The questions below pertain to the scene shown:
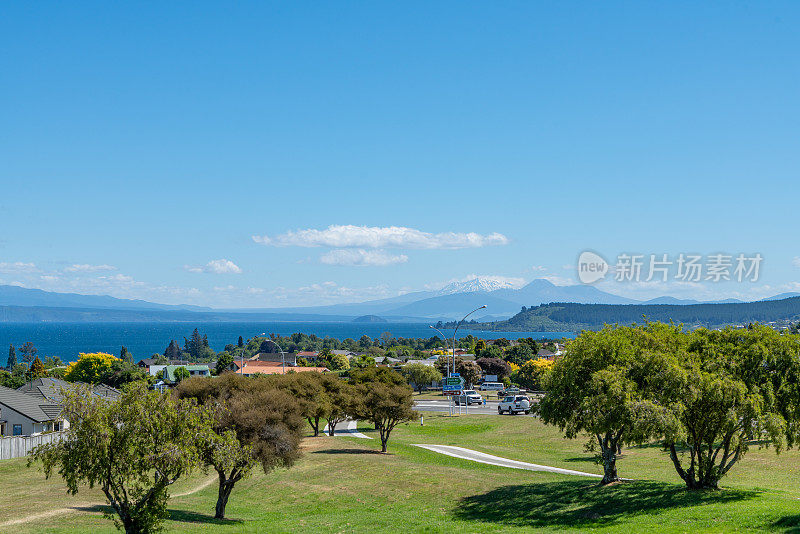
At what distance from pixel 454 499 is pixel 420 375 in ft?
236

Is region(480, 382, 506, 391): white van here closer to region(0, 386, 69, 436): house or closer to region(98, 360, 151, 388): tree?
region(98, 360, 151, 388): tree

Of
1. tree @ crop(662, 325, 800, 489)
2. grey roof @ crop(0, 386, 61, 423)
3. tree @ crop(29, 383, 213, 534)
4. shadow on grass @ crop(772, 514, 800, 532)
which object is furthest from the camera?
grey roof @ crop(0, 386, 61, 423)

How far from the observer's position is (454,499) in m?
31.7

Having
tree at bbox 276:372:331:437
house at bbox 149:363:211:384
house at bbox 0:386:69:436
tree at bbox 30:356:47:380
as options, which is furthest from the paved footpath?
tree at bbox 30:356:47:380

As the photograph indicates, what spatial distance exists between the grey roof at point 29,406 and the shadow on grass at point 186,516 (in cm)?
3359

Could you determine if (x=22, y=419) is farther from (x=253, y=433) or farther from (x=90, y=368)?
(x=90, y=368)

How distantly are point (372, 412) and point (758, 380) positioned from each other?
1163 inches

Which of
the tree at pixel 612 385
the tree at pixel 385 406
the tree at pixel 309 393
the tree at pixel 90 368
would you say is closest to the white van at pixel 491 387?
the tree at pixel 309 393

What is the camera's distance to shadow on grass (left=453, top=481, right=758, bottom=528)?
25688mm

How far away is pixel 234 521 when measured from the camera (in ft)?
94.0

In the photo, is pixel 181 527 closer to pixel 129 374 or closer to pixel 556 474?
pixel 556 474

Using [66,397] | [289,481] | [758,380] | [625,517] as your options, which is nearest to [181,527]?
[66,397]

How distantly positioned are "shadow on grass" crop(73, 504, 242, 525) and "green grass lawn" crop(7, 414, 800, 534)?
5 centimetres

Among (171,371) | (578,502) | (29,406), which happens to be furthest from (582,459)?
(171,371)
